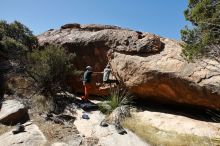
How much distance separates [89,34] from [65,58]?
7.81ft

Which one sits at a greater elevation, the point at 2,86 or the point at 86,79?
the point at 86,79

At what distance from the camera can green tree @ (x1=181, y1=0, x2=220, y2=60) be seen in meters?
10.8

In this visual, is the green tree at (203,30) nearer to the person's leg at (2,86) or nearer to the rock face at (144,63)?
the rock face at (144,63)

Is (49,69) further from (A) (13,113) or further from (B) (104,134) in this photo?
(B) (104,134)

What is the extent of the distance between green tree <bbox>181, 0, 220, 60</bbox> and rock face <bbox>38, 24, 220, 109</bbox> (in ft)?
3.65

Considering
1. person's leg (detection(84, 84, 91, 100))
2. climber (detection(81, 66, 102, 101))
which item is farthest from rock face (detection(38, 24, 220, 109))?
climber (detection(81, 66, 102, 101))

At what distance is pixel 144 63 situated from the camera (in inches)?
583

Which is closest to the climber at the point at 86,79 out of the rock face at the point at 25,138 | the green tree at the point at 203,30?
the rock face at the point at 25,138

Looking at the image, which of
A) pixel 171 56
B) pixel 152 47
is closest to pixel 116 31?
pixel 152 47

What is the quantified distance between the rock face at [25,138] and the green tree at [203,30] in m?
6.13

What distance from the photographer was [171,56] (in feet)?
48.0

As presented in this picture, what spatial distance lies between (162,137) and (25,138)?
495 centimetres

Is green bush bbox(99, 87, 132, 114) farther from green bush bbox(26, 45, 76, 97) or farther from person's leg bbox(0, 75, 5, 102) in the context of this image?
person's leg bbox(0, 75, 5, 102)

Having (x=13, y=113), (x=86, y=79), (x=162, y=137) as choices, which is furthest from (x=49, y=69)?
(x=162, y=137)
